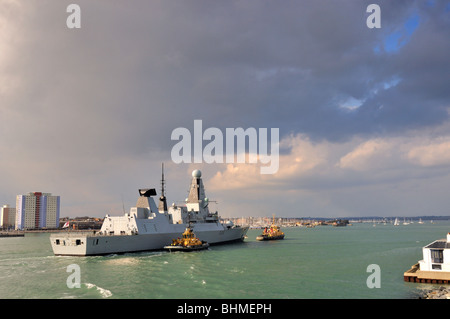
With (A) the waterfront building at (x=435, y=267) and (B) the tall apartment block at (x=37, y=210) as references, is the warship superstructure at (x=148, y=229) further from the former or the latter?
(B) the tall apartment block at (x=37, y=210)

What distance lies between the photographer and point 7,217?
16938cm

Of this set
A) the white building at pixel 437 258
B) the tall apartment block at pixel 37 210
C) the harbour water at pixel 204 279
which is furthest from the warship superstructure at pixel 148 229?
the tall apartment block at pixel 37 210

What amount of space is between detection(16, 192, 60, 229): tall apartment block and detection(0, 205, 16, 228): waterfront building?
71.5ft

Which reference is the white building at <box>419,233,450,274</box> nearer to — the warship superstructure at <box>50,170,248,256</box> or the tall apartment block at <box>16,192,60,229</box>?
the warship superstructure at <box>50,170,248,256</box>

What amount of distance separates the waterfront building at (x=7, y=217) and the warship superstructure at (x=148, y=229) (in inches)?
5702

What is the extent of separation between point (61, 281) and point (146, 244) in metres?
20.4

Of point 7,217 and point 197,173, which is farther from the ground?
point 197,173

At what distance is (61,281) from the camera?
26.8 m

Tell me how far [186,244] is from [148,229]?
18.8ft

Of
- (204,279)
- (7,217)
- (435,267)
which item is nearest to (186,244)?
(204,279)

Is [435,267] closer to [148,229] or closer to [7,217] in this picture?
[148,229]

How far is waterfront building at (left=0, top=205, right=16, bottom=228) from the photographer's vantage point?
168125mm

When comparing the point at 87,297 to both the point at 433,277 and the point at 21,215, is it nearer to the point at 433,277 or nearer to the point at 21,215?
the point at 433,277

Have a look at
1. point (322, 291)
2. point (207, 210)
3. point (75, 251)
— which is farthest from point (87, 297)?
point (207, 210)
